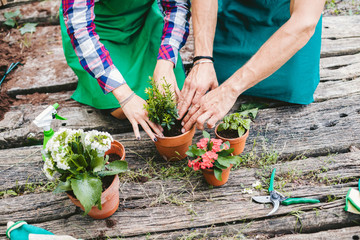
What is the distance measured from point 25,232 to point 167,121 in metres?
1.04

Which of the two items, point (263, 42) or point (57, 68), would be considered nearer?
point (263, 42)

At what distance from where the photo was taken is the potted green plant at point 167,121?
5.97 ft

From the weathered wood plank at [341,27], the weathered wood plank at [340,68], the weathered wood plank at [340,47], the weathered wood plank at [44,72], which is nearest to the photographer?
the weathered wood plank at [340,68]

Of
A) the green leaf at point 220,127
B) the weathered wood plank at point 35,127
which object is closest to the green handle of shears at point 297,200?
the green leaf at point 220,127

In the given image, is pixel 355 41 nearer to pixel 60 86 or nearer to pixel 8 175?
pixel 60 86

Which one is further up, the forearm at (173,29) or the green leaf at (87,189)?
the forearm at (173,29)

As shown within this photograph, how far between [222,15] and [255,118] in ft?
3.17

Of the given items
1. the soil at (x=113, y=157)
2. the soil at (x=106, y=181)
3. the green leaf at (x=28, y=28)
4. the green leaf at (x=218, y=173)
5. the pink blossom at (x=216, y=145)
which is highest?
the green leaf at (x=28, y=28)

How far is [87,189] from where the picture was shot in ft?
4.83

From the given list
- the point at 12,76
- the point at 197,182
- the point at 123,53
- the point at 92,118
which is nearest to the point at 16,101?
the point at 12,76

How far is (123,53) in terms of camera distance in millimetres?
2508

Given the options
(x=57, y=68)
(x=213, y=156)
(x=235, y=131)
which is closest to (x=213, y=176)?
(x=213, y=156)

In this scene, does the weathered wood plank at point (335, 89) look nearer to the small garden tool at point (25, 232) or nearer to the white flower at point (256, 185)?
the white flower at point (256, 185)

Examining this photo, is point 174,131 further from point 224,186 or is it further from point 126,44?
point 126,44
